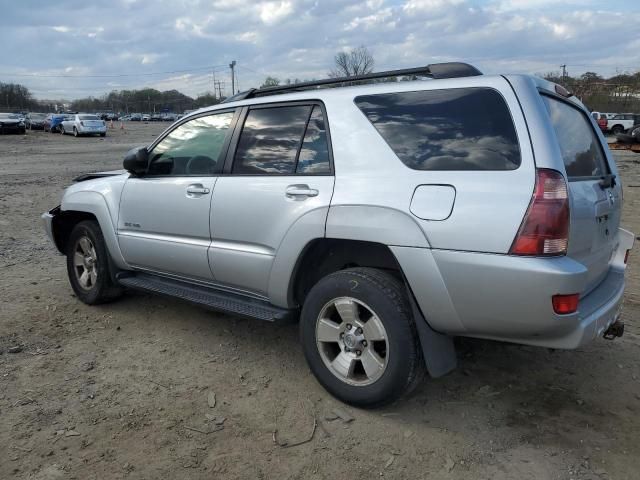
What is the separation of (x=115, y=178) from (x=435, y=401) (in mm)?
3235

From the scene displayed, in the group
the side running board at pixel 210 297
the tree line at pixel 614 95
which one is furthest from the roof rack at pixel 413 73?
the tree line at pixel 614 95

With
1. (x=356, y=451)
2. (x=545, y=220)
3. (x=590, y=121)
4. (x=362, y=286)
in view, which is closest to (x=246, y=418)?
(x=356, y=451)

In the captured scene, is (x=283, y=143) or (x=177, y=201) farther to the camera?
(x=177, y=201)

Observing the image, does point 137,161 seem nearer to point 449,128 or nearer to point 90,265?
point 90,265

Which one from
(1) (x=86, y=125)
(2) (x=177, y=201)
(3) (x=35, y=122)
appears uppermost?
(3) (x=35, y=122)

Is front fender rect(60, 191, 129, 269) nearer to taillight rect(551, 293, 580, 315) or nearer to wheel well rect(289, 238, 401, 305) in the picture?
wheel well rect(289, 238, 401, 305)

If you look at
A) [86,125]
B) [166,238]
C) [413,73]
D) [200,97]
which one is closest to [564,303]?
[413,73]

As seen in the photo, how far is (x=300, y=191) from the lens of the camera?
3.30 m

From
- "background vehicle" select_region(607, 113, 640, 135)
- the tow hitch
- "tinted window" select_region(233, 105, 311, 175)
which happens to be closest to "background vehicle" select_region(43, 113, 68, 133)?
"background vehicle" select_region(607, 113, 640, 135)

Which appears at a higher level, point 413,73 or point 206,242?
point 413,73

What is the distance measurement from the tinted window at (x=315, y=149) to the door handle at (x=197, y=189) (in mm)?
798

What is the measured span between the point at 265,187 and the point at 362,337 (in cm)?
114

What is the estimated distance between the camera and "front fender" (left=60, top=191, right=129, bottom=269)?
4.61 m

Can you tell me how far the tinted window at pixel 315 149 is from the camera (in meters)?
3.32
